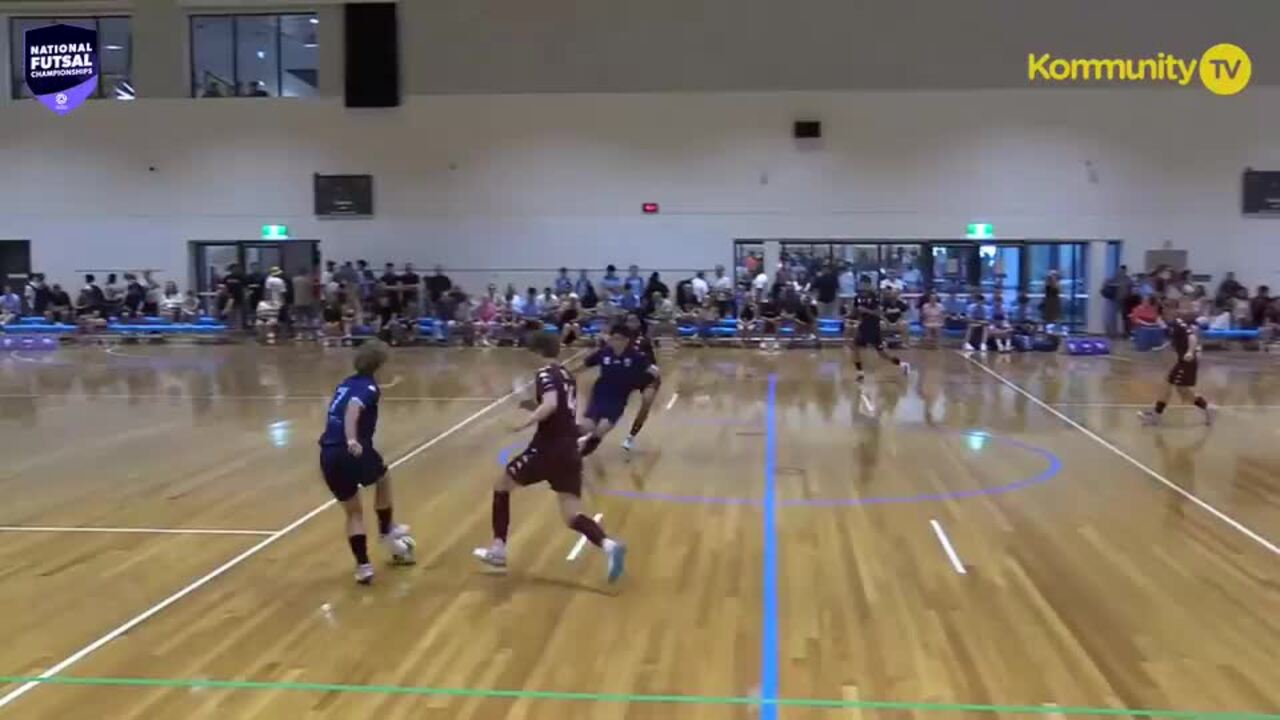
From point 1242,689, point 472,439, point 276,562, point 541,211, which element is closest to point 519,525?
point 276,562

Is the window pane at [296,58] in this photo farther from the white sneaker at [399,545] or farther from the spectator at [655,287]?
the white sneaker at [399,545]

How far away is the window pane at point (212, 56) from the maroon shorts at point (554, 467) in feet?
84.7

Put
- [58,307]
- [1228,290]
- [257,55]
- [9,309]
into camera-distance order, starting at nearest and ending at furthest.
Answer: [1228,290], [9,309], [58,307], [257,55]

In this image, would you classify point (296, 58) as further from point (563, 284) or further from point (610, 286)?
point (610, 286)

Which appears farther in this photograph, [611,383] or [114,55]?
[114,55]

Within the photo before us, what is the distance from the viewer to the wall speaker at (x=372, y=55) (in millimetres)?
28672

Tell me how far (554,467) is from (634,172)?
866 inches

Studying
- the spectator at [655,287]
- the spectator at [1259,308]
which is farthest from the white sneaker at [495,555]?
the spectator at [1259,308]

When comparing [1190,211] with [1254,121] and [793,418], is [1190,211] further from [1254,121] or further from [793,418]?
[793,418]

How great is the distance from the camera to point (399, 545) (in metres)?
7.84

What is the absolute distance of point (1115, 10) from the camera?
2706 cm

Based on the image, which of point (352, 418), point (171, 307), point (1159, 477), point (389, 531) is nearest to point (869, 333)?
point (1159, 477)

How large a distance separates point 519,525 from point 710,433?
4.89 m

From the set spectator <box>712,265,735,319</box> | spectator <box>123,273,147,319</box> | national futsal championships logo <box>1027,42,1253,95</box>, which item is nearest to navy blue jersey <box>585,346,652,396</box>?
spectator <box>712,265,735,319</box>
